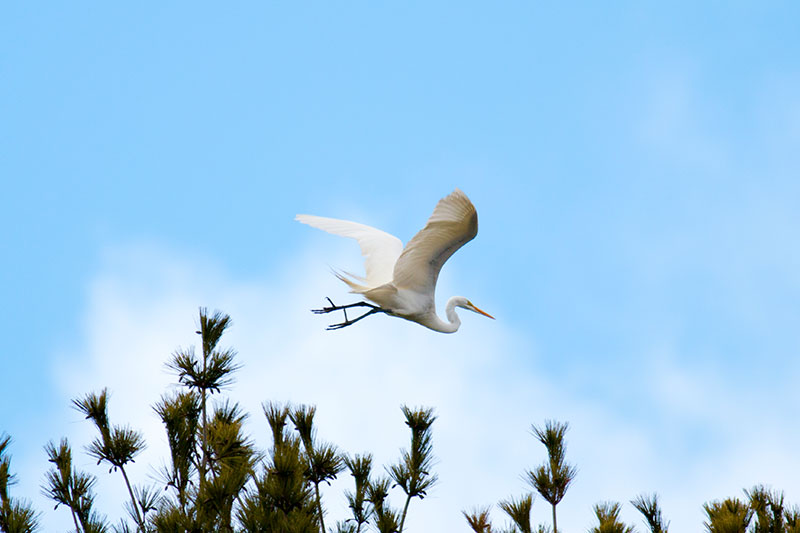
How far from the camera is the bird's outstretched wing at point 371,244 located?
8234mm

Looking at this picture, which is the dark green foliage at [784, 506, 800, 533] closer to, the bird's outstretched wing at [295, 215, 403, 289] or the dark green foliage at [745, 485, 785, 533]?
the dark green foliage at [745, 485, 785, 533]

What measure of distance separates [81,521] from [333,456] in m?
1.72

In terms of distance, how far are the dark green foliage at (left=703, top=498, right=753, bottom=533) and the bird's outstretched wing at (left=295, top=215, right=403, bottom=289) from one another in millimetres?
3281

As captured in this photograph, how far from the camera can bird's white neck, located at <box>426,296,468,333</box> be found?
832 centimetres

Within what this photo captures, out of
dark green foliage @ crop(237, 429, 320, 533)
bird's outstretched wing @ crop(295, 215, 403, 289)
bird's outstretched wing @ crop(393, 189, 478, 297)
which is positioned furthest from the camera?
bird's outstretched wing @ crop(295, 215, 403, 289)

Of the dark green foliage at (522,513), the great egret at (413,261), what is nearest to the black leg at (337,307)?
the great egret at (413,261)

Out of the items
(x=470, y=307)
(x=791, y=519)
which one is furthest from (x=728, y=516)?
(x=470, y=307)

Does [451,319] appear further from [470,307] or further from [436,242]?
[436,242]

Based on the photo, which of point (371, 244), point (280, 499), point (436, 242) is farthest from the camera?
point (371, 244)

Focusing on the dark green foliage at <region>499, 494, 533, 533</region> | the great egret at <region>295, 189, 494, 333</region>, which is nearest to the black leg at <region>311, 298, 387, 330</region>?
the great egret at <region>295, 189, 494, 333</region>

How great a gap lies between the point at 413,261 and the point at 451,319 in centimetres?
128

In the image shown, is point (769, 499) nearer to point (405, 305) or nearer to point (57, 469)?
point (405, 305)

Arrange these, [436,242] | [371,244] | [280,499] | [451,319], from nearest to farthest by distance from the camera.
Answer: [280,499]
[436,242]
[451,319]
[371,244]

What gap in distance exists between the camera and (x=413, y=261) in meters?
7.45
